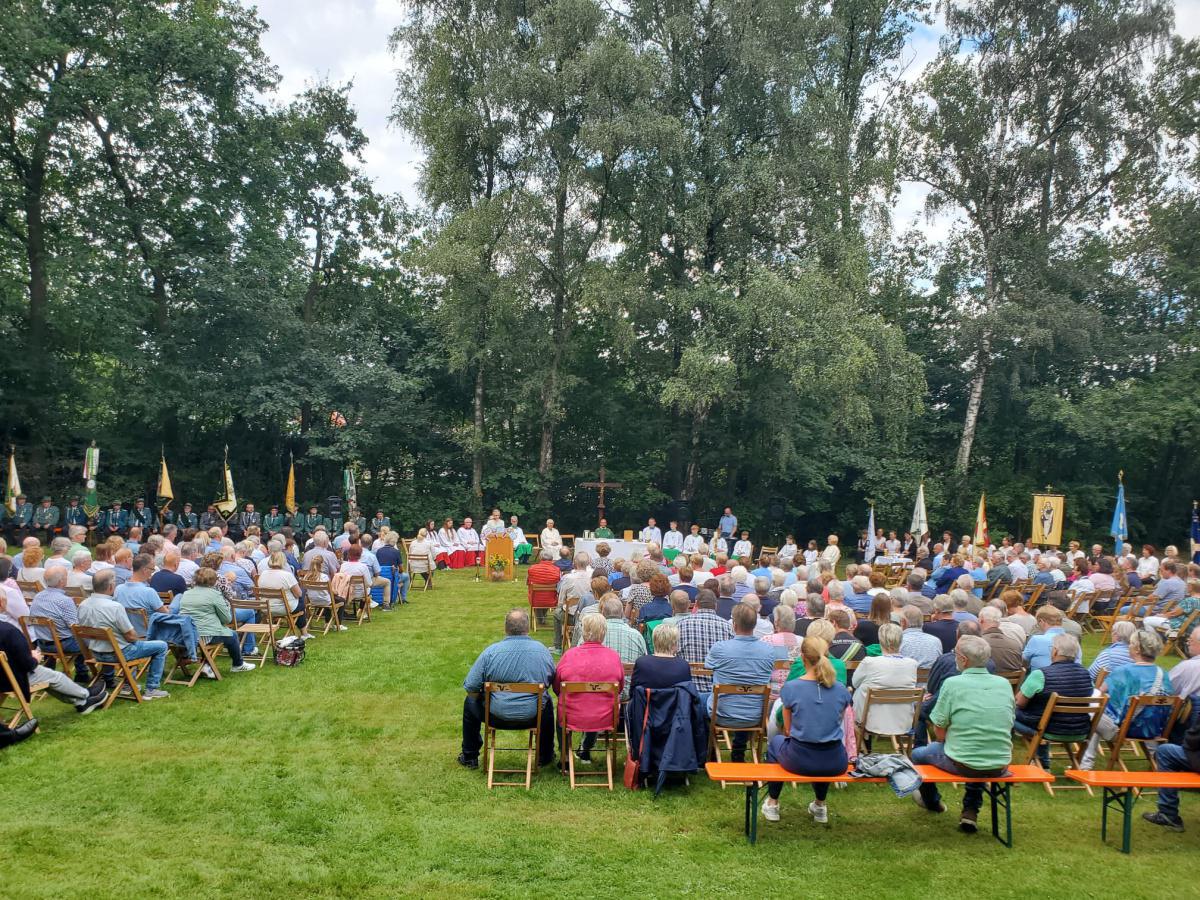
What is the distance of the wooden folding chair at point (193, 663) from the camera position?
8125mm

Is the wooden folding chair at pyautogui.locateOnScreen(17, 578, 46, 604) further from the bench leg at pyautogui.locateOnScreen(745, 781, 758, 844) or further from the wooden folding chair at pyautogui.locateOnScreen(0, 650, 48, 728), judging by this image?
the bench leg at pyautogui.locateOnScreen(745, 781, 758, 844)

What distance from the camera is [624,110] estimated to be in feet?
68.4

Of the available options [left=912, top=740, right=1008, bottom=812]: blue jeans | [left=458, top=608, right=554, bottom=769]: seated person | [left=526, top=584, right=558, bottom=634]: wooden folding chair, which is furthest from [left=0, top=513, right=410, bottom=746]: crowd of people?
[left=912, top=740, right=1008, bottom=812]: blue jeans

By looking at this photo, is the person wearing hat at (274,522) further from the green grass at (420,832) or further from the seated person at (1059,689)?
the seated person at (1059,689)

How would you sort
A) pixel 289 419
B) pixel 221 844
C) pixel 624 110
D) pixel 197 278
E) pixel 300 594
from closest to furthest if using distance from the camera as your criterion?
pixel 221 844 < pixel 300 594 < pixel 624 110 < pixel 197 278 < pixel 289 419

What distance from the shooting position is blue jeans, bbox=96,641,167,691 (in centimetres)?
748

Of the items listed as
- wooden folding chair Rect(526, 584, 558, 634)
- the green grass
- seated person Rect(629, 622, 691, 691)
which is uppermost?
seated person Rect(629, 622, 691, 691)

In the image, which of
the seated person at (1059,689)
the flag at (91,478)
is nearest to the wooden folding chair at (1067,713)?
the seated person at (1059,689)

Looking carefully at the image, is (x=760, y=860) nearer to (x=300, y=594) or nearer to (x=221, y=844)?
(x=221, y=844)

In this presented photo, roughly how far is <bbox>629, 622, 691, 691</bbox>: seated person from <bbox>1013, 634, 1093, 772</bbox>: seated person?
2.61 m

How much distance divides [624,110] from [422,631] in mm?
15234

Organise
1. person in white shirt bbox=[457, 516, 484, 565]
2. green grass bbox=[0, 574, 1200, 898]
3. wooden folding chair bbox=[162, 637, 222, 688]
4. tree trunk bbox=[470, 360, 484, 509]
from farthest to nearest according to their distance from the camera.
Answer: tree trunk bbox=[470, 360, 484, 509]
person in white shirt bbox=[457, 516, 484, 565]
wooden folding chair bbox=[162, 637, 222, 688]
green grass bbox=[0, 574, 1200, 898]

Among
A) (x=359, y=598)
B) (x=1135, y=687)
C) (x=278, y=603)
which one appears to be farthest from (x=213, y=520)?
(x=1135, y=687)

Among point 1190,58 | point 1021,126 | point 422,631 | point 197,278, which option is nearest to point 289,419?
point 197,278
